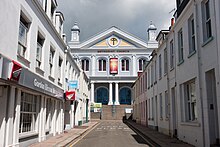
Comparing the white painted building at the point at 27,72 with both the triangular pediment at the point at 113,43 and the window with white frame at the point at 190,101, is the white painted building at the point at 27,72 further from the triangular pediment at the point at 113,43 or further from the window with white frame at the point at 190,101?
the triangular pediment at the point at 113,43

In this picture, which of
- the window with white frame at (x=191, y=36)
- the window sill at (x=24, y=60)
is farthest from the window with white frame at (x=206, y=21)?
the window sill at (x=24, y=60)

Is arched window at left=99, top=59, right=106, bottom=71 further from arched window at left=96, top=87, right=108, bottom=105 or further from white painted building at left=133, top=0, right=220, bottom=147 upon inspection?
white painted building at left=133, top=0, right=220, bottom=147

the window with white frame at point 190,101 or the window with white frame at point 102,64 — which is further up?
the window with white frame at point 102,64

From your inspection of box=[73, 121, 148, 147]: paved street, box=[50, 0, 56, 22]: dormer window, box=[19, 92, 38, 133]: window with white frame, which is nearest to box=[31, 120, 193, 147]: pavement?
box=[73, 121, 148, 147]: paved street

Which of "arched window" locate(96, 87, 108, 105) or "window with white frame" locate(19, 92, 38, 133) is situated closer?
"window with white frame" locate(19, 92, 38, 133)

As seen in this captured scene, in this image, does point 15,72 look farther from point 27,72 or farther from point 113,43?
point 113,43

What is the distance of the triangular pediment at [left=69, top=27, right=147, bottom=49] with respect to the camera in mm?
58406

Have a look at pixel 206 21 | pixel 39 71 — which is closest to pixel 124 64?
pixel 39 71

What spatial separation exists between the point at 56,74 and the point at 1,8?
9110 millimetres

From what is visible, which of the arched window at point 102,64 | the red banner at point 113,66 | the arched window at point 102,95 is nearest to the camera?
the red banner at point 113,66

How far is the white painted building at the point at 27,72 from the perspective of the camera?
29.7 feet

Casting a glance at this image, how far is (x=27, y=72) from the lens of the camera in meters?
10.5

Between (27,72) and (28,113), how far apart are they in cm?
262

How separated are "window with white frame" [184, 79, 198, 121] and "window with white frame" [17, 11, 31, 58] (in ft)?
26.5
